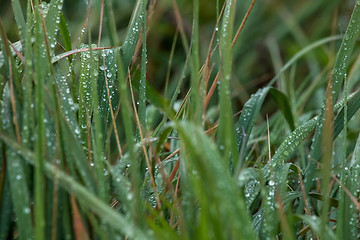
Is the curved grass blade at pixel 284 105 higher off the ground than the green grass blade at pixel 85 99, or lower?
lower

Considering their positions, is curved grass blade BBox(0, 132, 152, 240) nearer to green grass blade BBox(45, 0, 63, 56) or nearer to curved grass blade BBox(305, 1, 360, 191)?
green grass blade BBox(45, 0, 63, 56)

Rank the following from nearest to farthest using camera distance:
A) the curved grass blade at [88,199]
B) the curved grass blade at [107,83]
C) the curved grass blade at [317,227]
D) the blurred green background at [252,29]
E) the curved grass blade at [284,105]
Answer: the curved grass blade at [88,199] → the curved grass blade at [317,227] → the curved grass blade at [107,83] → the curved grass blade at [284,105] → the blurred green background at [252,29]

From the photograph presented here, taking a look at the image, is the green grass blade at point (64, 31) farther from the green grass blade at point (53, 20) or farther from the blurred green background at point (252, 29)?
the blurred green background at point (252, 29)

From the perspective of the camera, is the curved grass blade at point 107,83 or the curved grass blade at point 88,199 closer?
the curved grass blade at point 88,199

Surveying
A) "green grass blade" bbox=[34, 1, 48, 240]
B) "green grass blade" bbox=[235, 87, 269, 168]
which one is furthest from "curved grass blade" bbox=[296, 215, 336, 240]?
"green grass blade" bbox=[34, 1, 48, 240]

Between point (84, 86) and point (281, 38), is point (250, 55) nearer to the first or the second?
point (281, 38)

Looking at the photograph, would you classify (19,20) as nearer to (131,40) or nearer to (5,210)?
(131,40)

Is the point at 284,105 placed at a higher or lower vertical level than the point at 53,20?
lower

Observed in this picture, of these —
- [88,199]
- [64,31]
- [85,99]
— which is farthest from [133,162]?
[64,31]

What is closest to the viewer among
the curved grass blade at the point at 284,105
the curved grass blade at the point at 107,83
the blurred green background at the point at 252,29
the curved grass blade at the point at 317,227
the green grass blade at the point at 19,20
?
the curved grass blade at the point at 317,227

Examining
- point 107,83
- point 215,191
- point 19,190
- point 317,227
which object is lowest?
point 317,227

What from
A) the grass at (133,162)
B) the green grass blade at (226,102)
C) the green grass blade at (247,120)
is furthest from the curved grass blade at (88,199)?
the green grass blade at (247,120)

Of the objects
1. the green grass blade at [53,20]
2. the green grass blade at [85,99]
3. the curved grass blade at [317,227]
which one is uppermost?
the green grass blade at [53,20]
